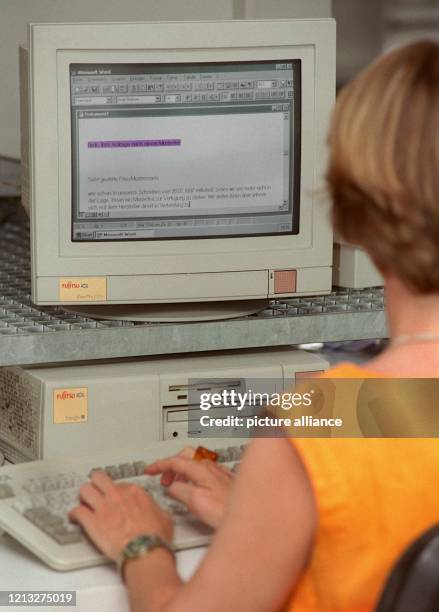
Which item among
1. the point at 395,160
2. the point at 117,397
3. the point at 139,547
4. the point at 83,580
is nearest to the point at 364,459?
the point at 395,160

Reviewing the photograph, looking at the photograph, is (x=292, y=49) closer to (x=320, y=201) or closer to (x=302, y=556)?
(x=320, y=201)

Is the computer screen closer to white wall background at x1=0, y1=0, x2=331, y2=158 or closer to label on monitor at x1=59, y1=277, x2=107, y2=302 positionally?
label on monitor at x1=59, y1=277, x2=107, y2=302

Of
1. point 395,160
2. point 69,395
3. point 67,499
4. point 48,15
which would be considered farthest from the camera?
point 48,15

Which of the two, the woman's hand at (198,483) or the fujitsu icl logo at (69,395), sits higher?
the fujitsu icl logo at (69,395)

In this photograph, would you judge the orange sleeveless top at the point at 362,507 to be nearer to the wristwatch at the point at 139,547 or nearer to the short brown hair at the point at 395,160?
the short brown hair at the point at 395,160

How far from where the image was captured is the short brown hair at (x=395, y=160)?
891 millimetres

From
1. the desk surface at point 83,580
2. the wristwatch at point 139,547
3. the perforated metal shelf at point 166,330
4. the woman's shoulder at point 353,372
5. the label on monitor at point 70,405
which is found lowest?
the desk surface at point 83,580

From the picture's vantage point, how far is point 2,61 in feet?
7.66

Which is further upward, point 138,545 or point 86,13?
point 86,13

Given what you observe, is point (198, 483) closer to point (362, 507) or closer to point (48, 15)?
point (362, 507)

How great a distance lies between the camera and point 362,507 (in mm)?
907

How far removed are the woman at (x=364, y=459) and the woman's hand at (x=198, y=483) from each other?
0.34 m

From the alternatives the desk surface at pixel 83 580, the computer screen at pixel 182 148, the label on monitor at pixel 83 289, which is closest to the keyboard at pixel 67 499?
the desk surface at pixel 83 580

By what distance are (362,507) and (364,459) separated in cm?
4
